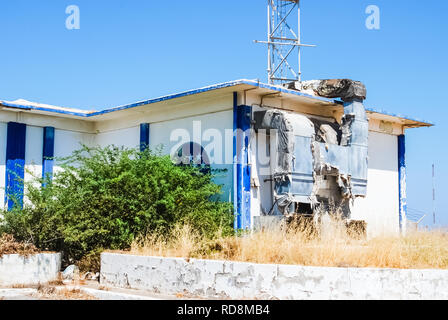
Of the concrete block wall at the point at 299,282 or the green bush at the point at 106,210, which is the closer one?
the concrete block wall at the point at 299,282

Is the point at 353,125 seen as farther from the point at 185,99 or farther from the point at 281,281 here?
the point at 281,281

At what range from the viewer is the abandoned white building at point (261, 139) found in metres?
14.3

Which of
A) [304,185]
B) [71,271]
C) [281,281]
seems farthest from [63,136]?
[281,281]

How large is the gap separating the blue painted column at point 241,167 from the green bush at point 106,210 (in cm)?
114

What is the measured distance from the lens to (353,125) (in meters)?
15.6

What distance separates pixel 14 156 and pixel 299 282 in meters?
11.5

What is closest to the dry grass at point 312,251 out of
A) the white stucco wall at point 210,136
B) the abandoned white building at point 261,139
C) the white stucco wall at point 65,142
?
the abandoned white building at point 261,139

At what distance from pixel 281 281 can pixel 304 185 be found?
602 cm

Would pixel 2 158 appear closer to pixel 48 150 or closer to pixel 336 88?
pixel 48 150

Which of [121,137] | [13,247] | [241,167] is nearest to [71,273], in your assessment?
[13,247]

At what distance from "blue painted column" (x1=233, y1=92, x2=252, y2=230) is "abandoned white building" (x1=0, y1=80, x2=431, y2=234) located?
0.03m

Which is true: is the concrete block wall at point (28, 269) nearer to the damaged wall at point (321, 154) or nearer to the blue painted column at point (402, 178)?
the damaged wall at point (321, 154)

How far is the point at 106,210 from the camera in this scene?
41.4ft
